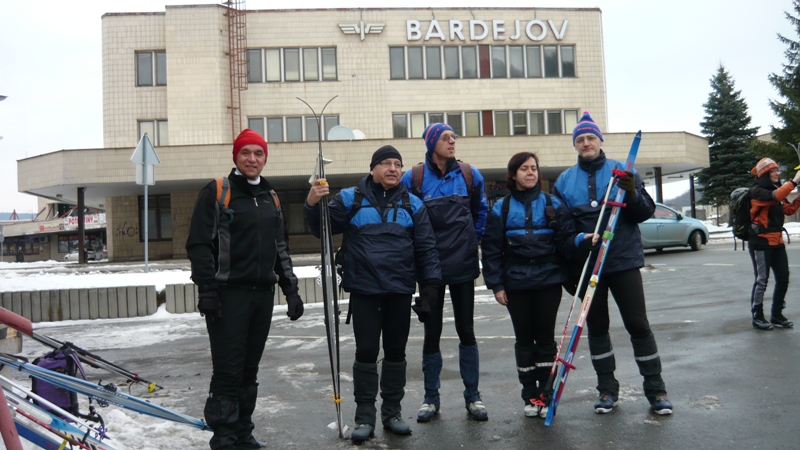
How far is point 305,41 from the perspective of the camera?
32.7 metres

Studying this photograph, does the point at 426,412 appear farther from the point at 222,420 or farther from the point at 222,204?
the point at 222,204

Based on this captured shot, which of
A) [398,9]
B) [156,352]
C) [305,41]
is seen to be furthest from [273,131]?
[156,352]

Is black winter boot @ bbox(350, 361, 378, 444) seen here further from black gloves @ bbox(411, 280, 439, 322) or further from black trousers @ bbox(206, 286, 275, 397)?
black trousers @ bbox(206, 286, 275, 397)

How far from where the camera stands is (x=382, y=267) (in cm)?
443

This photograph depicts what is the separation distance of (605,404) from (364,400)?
1648 millimetres

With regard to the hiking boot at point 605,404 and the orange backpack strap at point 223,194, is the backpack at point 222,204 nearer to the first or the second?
the orange backpack strap at point 223,194

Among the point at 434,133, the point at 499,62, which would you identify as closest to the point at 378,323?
the point at 434,133

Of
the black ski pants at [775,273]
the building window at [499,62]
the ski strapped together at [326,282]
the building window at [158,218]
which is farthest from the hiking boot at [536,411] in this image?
the building window at [158,218]

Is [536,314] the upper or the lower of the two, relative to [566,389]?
upper

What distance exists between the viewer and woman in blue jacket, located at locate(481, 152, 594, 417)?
4.71 meters

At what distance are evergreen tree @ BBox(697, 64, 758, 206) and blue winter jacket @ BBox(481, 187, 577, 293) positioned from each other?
46.9 metres

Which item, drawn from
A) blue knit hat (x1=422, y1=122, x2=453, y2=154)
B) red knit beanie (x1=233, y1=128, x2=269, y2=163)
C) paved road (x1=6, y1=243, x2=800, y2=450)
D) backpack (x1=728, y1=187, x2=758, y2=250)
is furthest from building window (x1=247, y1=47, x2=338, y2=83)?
red knit beanie (x1=233, y1=128, x2=269, y2=163)

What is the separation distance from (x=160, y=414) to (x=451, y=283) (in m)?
2.08

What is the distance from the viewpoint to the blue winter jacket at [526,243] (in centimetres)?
471
